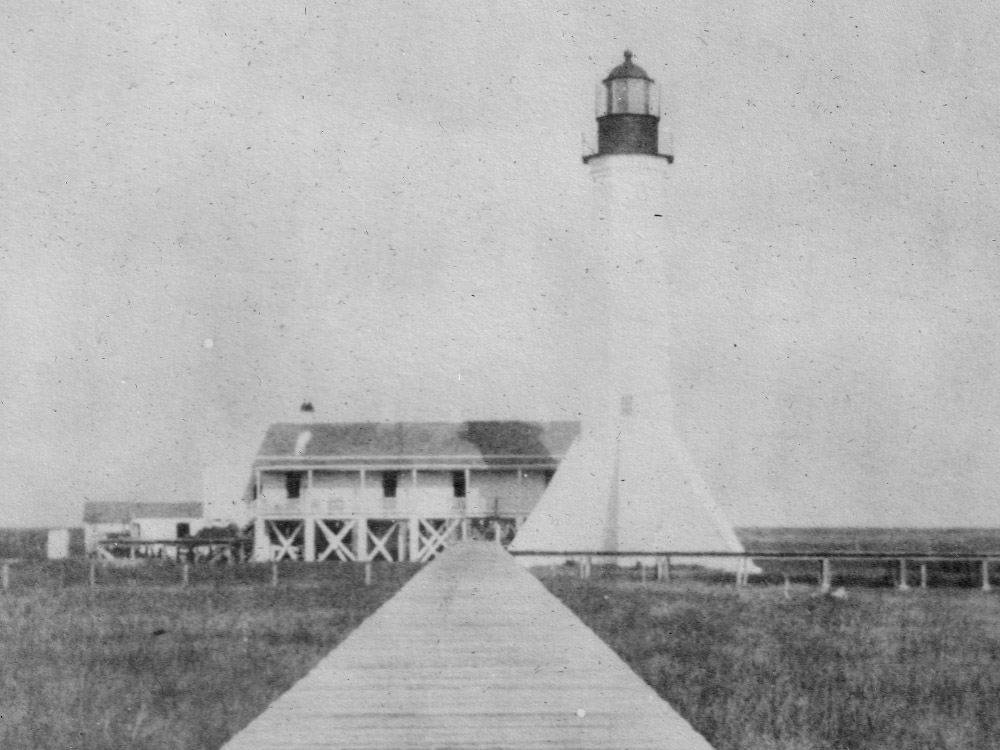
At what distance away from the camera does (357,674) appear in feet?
32.4

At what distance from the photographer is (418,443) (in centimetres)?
4391

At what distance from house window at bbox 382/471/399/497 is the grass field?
1732 centimetres

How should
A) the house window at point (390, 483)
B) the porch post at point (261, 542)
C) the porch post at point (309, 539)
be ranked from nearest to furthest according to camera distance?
the porch post at point (309, 539) < the porch post at point (261, 542) < the house window at point (390, 483)

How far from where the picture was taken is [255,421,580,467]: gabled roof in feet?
140

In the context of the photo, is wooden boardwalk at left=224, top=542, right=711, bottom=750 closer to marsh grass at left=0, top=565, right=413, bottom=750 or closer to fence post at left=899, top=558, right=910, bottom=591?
marsh grass at left=0, top=565, right=413, bottom=750

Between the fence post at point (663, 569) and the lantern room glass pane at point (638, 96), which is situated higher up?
the lantern room glass pane at point (638, 96)

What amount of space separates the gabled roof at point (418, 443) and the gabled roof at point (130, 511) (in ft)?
44.0

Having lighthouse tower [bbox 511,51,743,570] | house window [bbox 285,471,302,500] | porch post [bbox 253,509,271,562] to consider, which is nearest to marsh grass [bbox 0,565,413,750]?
lighthouse tower [bbox 511,51,743,570]

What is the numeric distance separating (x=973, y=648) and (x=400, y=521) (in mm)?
28492

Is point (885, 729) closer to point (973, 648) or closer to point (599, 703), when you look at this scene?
point (599, 703)

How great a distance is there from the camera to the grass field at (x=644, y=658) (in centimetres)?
1034

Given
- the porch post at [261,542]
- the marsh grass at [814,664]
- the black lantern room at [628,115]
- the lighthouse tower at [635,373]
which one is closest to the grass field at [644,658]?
the marsh grass at [814,664]

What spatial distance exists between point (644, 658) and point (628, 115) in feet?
63.1

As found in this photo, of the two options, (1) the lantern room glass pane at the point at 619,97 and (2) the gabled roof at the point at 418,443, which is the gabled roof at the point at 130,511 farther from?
(1) the lantern room glass pane at the point at 619,97
